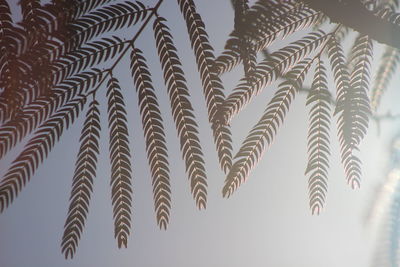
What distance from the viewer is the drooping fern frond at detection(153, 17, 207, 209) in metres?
1.53

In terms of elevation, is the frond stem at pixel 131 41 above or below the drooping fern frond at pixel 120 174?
above

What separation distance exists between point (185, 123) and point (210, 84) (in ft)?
0.54

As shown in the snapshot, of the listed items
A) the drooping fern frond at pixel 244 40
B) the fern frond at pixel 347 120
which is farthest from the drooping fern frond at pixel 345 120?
the drooping fern frond at pixel 244 40

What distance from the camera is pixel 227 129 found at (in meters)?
1.55

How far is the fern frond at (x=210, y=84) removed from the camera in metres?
1.53

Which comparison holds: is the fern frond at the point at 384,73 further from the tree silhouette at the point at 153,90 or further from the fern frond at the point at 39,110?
the fern frond at the point at 39,110

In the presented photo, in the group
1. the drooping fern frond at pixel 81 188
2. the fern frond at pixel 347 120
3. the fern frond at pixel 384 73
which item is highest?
the fern frond at pixel 384 73

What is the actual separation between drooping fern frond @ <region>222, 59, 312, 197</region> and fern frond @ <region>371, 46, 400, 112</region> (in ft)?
3.01

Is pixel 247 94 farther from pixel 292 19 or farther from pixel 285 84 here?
pixel 292 19

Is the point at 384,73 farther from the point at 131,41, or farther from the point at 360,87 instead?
the point at 131,41

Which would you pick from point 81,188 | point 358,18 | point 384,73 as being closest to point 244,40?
point 358,18

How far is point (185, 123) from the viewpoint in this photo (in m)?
1.55

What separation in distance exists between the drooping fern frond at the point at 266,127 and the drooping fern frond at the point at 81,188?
52 centimetres

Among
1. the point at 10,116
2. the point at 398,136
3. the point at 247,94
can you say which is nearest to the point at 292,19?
the point at 247,94
